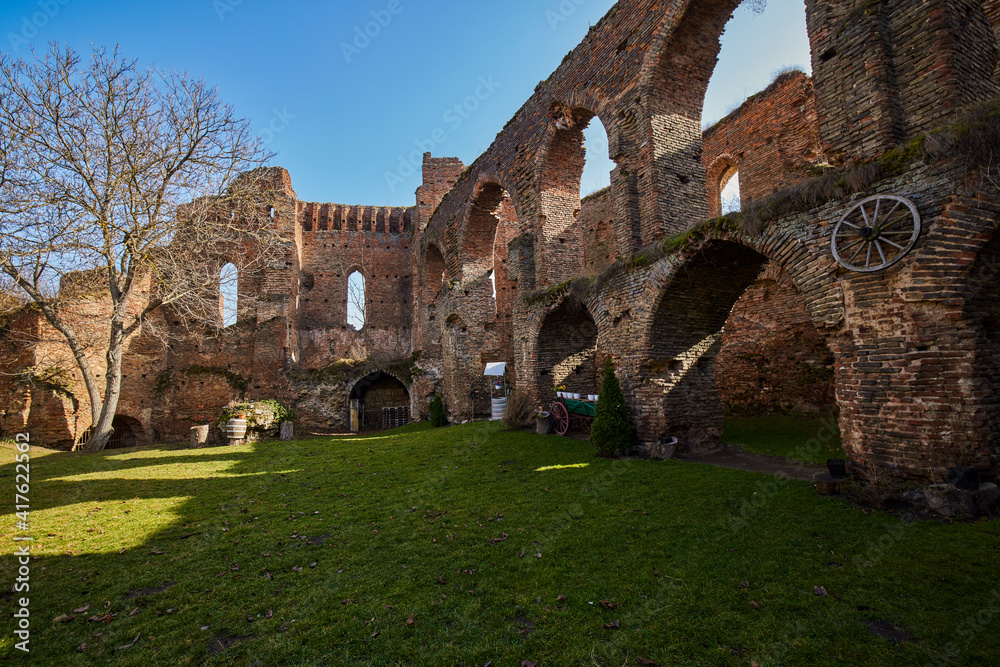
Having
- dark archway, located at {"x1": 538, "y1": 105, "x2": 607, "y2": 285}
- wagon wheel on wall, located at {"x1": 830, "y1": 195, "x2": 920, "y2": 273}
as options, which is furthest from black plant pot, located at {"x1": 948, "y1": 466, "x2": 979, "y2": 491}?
dark archway, located at {"x1": 538, "y1": 105, "x2": 607, "y2": 285}

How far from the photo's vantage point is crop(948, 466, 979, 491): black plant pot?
480 cm

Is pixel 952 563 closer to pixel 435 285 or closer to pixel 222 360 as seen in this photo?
pixel 435 285

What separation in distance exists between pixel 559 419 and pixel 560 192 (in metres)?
7.16

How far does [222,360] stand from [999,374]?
23.4m

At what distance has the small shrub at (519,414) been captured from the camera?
12.2 m

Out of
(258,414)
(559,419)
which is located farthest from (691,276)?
(258,414)

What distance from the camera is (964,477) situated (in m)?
4.82

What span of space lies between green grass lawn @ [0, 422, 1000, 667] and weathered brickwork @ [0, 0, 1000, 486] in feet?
6.50

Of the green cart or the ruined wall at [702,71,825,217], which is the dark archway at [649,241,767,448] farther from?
the ruined wall at [702,71,825,217]

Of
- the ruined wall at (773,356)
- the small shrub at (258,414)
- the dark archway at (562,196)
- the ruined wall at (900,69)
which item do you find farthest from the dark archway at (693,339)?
the small shrub at (258,414)

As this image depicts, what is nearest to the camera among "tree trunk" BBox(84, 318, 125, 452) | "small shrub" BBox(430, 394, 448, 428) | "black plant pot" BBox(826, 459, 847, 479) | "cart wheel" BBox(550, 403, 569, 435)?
"black plant pot" BBox(826, 459, 847, 479)

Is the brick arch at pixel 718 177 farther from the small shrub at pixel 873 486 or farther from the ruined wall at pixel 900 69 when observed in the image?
the small shrub at pixel 873 486

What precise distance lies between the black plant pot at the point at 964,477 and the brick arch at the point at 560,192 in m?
9.87

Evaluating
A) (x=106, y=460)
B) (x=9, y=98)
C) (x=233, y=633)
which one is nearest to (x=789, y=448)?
(x=233, y=633)
